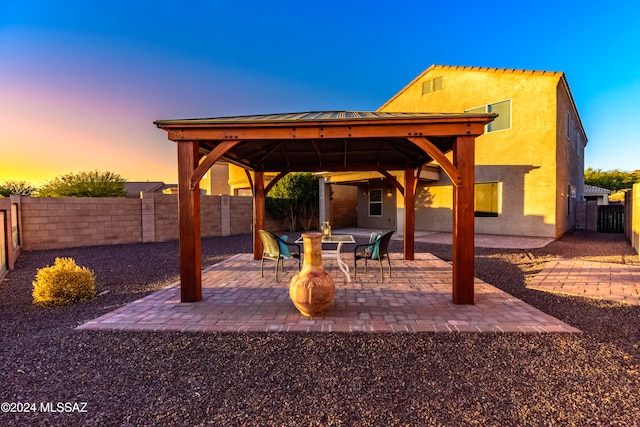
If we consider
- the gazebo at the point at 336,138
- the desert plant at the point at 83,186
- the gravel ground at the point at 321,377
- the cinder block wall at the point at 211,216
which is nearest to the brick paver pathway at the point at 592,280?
the gravel ground at the point at 321,377

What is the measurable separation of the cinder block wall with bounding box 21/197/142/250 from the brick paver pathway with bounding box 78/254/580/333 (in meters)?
7.59

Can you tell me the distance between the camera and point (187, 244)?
4008 mm

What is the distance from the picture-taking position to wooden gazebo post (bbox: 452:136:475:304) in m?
3.78

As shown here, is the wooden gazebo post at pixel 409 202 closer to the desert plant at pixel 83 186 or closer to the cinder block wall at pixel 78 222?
the cinder block wall at pixel 78 222

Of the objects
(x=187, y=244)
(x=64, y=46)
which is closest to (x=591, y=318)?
(x=187, y=244)

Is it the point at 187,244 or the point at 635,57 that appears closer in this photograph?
the point at 187,244

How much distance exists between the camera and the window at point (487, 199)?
1217cm

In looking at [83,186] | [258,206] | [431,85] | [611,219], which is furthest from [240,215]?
[611,219]

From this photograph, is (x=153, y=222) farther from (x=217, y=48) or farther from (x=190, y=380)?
(x=190, y=380)

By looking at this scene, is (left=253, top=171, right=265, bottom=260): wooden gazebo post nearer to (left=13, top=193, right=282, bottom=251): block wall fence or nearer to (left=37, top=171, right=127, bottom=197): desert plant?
(left=13, top=193, right=282, bottom=251): block wall fence

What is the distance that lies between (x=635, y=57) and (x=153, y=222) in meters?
22.1

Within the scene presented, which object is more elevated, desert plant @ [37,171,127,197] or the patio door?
desert plant @ [37,171,127,197]

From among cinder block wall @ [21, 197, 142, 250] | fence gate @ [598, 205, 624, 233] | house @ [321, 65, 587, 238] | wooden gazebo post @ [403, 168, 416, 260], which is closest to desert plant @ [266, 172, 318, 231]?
house @ [321, 65, 587, 238]

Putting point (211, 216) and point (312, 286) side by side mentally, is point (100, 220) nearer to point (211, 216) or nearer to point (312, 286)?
point (211, 216)
